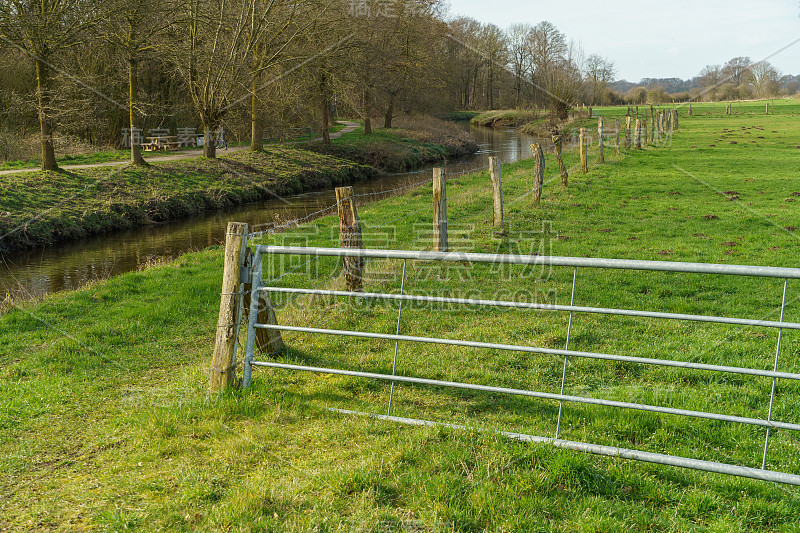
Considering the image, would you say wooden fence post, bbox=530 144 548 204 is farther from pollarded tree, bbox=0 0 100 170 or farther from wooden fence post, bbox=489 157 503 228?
pollarded tree, bbox=0 0 100 170

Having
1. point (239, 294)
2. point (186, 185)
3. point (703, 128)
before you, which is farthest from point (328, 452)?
point (703, 128)

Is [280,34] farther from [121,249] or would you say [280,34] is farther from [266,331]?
[266,331]

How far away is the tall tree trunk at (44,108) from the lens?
60.8 feet

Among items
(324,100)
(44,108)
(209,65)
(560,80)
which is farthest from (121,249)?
(560,80)

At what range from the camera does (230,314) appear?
196 inches

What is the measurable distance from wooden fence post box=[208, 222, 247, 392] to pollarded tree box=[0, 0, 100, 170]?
642 inches

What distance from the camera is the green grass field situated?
3367 millimetres

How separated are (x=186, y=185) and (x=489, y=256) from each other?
20614mm

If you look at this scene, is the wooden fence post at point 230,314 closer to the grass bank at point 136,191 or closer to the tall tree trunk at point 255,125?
the grass bank at point 136,191

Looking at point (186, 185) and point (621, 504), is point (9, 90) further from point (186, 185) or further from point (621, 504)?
point (621, 504)

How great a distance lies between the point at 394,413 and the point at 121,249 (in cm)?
1386

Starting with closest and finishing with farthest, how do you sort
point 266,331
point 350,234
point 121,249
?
1. point 266,331
2. point 350,234
3. point 121,249

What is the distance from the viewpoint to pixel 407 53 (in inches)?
1537

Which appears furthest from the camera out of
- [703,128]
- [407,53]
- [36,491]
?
[703,128]
